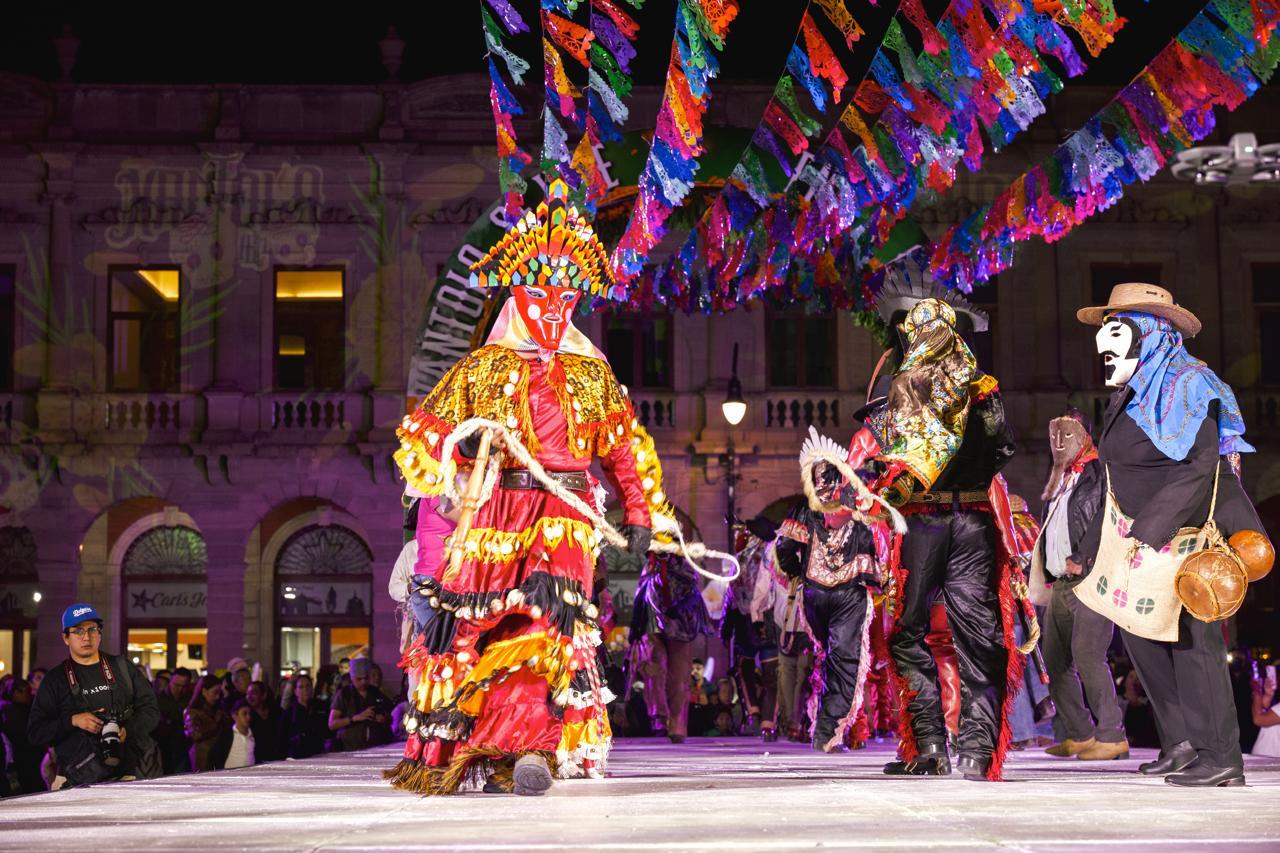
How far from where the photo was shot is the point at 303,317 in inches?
1147

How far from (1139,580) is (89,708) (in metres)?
5.98

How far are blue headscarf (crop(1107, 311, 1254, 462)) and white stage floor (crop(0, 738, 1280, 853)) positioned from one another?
137 cm

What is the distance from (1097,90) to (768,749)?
2046 cm

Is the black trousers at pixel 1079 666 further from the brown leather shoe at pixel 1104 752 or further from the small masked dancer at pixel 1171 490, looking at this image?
the small masked dancer at pixel 1171 490

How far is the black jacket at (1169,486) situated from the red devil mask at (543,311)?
232cm

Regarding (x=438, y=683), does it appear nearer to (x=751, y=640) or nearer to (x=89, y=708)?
(x=89, y=708)

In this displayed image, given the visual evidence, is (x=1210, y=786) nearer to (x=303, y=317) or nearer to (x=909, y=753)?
(x=909, y=753)

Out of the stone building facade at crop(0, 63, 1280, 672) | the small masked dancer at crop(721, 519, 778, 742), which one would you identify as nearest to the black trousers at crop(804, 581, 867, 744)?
the small masked dancer at crop(721, 519, 778, 742)

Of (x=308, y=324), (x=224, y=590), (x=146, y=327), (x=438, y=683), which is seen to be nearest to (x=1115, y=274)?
(x=308, y=324)

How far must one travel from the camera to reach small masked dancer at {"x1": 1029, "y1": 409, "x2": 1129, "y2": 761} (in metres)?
9.28

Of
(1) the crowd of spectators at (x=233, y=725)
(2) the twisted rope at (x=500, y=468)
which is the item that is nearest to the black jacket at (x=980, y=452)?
(2) the twisted rope at (x=500, y=468)

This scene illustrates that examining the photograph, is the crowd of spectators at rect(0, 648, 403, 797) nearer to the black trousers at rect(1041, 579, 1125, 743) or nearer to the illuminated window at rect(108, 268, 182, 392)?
the black trousers at rect(1041, 579, 1125, 743)

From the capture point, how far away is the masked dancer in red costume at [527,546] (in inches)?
258

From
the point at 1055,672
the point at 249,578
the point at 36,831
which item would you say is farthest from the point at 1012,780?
the point at 249,578
